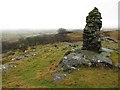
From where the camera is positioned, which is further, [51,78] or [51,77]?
[51,77]

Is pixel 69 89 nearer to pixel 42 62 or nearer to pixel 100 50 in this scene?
pixel 100 50

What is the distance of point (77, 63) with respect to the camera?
2100 inches

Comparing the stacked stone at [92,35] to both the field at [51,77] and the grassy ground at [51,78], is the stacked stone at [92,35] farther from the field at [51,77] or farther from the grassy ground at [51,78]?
the grassy ground at [51,78]

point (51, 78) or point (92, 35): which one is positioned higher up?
point (92, 35)

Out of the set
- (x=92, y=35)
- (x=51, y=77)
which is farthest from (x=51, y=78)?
(x=92, y=35)

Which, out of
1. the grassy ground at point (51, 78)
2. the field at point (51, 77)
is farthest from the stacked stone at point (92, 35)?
the grassy ground at point (51, 78)

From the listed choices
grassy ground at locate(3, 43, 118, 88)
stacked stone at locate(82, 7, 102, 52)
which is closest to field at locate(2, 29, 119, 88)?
grassy ground at locate(3, 43, 118, 88)

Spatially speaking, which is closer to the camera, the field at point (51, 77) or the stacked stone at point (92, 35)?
the field at point (51, 77)

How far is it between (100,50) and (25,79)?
18.0 m

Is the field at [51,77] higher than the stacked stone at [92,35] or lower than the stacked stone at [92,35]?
lower

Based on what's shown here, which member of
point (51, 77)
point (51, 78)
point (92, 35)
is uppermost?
point (92, 35)

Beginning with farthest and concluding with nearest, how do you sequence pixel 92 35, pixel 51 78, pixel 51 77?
pixel 92 35 < pixel 51 77 < pixel 51 78

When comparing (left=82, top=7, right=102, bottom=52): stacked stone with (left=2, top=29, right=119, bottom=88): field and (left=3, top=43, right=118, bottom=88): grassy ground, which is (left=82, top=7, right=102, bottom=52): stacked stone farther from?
(left=3, top=43, right=118, bottom=88): grassy ground

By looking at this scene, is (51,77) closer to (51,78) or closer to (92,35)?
(51,78)
